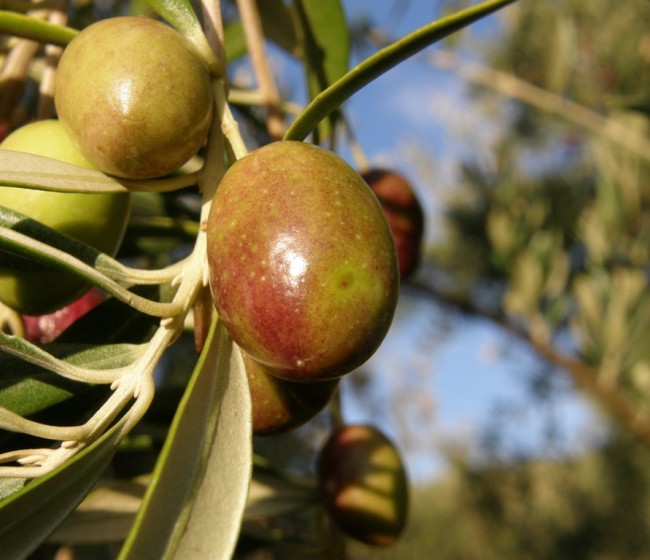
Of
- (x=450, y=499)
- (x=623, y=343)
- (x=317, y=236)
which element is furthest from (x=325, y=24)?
(x=450, y=499)

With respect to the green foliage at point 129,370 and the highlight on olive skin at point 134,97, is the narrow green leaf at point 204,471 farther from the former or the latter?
the highlight on olive skin at point 134,97

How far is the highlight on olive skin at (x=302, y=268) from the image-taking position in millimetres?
614

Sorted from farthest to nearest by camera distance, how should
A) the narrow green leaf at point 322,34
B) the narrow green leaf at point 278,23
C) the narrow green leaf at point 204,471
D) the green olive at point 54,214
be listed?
the narrow green leaf at point 278,23 → the narrow green leaf at point 322,34 → the green olive at point 54,214 → the narrow green leaf at point 204,471

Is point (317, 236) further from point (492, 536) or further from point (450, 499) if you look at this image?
point (450, 499)

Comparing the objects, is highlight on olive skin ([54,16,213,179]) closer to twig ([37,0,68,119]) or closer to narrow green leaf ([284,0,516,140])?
narrow green leaf ([284,0,516,140])

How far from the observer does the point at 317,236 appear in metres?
0.62

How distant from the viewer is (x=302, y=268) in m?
0.61

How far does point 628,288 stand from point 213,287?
2.41 metres

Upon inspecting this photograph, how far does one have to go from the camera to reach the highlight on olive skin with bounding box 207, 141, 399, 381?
0.61 m

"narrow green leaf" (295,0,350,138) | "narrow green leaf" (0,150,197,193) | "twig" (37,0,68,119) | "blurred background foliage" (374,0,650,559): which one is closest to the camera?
"narrow green leaf" (0,150,197,193)

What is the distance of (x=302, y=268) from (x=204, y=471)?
18 cm

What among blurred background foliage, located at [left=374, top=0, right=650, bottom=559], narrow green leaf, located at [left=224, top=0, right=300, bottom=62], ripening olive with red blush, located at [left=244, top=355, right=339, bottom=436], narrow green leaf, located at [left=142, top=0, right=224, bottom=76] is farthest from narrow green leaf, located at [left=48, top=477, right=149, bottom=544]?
blurred background foliage, located at [left=374, top=0, right=650, bottom=559]

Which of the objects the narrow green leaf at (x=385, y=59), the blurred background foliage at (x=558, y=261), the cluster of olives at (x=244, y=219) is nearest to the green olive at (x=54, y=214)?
the cluster of olives at (x=244, y=219)

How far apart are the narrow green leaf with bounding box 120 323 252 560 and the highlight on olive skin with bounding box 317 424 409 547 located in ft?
1.70
